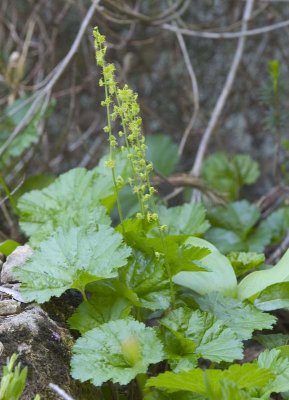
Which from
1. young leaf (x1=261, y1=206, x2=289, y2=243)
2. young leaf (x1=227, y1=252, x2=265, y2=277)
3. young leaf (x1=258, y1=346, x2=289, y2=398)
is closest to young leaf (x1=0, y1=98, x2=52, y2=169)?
young leaf (x1=261, y1=206, x2=289, y2=243)

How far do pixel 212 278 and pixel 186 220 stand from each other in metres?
0.23

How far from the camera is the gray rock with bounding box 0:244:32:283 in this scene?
118 centimetres

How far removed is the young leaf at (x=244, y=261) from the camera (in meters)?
1.27

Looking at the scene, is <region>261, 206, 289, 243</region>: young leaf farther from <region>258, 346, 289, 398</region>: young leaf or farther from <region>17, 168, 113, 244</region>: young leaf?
<region>258, 346, 289, 398</region>: young leaf

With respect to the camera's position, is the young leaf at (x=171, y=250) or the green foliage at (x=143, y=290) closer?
the green foliage at (x=143, y=290)

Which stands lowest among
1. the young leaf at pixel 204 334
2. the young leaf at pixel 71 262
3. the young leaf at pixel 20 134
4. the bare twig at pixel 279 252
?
the bare twig at pixel 279 252

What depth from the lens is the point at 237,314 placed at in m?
1.11

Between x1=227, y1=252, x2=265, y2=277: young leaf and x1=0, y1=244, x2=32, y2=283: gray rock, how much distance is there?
390mm

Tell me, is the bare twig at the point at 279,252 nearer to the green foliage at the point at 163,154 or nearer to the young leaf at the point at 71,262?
the green foliage at the point at 163,154

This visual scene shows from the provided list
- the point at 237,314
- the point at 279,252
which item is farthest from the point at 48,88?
the point at 237,314

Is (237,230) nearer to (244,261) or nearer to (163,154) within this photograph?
(244,261)

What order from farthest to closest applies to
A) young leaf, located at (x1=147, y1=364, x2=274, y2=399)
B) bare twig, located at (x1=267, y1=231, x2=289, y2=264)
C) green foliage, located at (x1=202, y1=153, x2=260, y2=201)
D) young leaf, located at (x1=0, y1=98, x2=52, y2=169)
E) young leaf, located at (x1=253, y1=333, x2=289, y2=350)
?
1. green foliage, located at (x1=202, y1=153, x2=260, y2=201)
2. young leaf, located at (x1=0, y1=98, x2=52, y2=169)
3. bare twig, located at (x1=267, y1=231, x2=289, y2=264)
4. young leaf, located at (x1=253, y1=333, x2=289, y2=350)
5. young leaf, located at (x1=147, y1=364, x2=274, y2=399)

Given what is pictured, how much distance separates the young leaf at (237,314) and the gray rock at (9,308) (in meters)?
0.31

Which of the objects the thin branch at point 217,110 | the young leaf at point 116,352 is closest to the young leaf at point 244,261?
the young leaf at point 116,352
